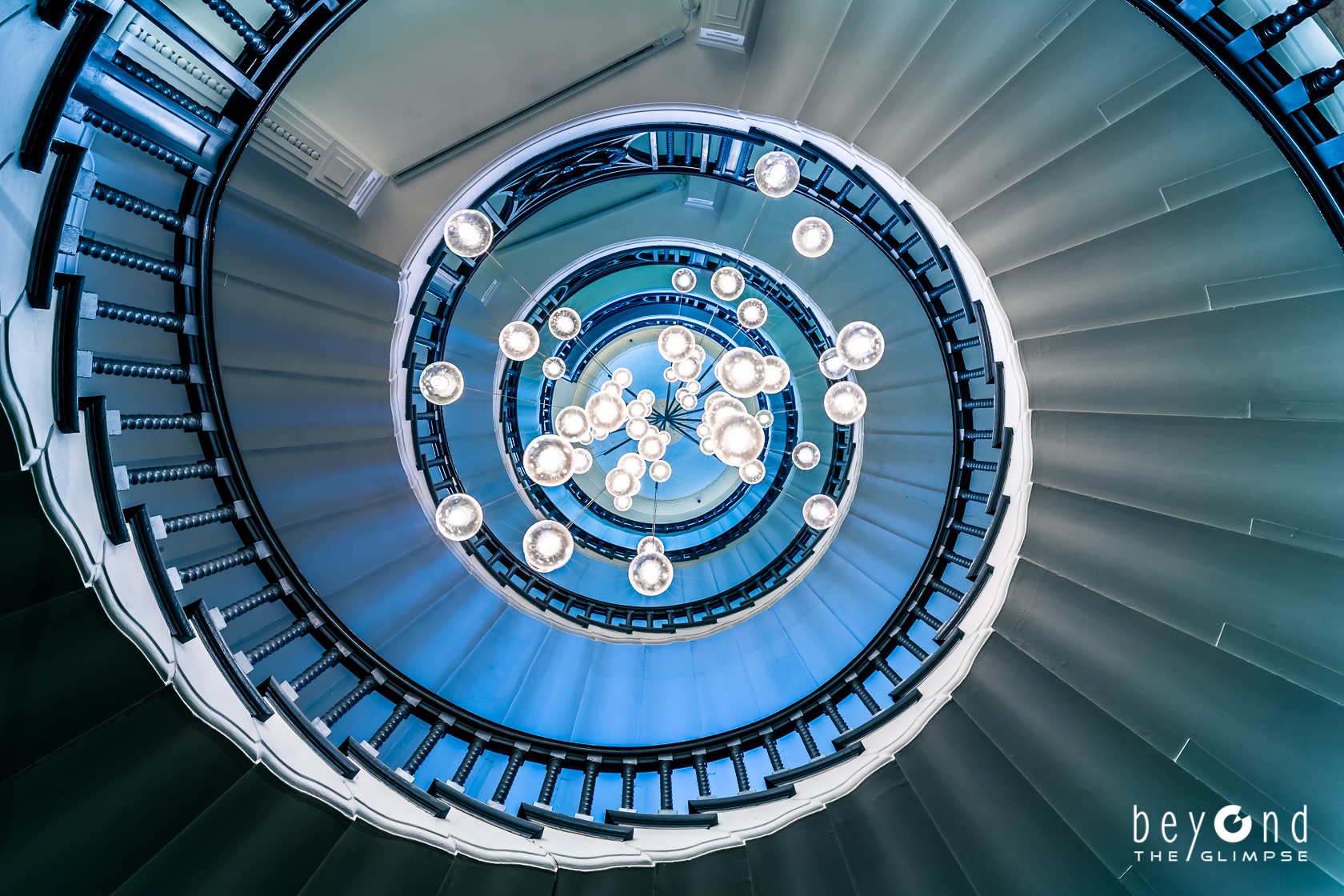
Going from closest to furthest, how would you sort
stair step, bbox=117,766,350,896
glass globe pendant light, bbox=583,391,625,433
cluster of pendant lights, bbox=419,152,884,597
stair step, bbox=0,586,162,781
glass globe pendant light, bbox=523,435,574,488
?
stair step, bbox=0,586,162,781, stair step, bbox=117,766,350,896, cluster of pendant lights, bbox=419,152,884,597, glass globe pendant light, bbox=523,435,574,488, glass globe pendant light, bbox=583,391,625,433

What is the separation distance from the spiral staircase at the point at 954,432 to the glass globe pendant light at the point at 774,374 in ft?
4.45

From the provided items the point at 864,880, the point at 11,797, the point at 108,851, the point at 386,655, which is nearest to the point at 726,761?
the point at 864,880

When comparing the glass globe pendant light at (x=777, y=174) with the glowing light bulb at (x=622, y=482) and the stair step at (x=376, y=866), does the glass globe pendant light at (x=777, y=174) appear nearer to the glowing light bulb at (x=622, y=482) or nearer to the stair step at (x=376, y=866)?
the glowing light bulb at (x=622, y=482)

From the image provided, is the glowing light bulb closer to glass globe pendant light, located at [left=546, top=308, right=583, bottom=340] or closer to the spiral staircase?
glass globe pendant light, located at [left=546, top=308, right=583, bottom=340]

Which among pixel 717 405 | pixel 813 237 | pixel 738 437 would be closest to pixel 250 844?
pixel 738 437

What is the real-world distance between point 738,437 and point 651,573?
3.55ft

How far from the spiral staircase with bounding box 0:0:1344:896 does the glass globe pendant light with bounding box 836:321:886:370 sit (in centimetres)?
93

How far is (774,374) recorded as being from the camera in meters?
2.77

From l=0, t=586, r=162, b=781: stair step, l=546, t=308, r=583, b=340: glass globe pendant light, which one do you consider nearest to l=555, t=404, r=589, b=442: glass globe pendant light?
l=546, t=308, r=583, b=340: glass globe pendant light

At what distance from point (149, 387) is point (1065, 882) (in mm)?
5284

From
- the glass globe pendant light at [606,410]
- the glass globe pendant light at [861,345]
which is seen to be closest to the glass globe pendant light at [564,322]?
the glass globe pendant light at [606,410]

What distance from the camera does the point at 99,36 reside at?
175 cm

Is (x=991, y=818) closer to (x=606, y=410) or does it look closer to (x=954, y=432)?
(x=954, y=432)

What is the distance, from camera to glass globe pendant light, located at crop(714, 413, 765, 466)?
255cm
